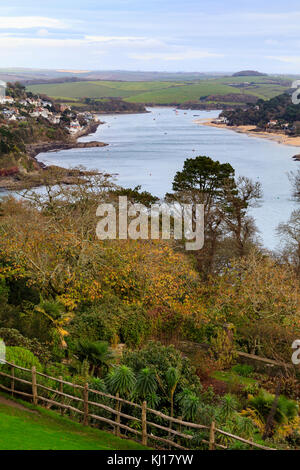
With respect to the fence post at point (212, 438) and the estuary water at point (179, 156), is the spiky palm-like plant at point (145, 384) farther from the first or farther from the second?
the estuary water at point (179, 156)

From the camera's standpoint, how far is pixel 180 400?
30.6 feet

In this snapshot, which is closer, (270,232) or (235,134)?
(270,232)

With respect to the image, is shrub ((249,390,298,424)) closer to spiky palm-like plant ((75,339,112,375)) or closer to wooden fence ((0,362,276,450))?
wooden fence ((0,362,276,450))

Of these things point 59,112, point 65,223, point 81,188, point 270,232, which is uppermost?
point 59,112

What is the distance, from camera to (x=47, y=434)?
738cm

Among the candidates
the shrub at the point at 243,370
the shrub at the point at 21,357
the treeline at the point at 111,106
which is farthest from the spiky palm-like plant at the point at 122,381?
the treeline at the point at 111,106

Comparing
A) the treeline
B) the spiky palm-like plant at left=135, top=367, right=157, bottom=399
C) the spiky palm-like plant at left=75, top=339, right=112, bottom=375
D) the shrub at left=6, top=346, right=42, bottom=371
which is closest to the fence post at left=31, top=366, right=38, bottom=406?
the shrub at left=6, top=346, right=42, bottom=371

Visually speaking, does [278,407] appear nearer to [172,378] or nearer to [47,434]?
[172,378]

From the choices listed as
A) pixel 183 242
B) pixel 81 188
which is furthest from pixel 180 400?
pixel 183 242

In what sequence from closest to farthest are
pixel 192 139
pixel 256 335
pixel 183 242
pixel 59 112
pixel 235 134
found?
pixel 256 335 → pixel 183 242 → pixel 192 139 → pixel 235 134 → pixel 59 112

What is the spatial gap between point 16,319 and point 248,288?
723 cm

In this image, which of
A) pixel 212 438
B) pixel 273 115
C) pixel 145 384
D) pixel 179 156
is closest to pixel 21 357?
pixel 145 384

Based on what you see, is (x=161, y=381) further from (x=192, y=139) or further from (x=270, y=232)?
(x=192, y=139)

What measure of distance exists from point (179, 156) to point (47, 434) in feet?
225
